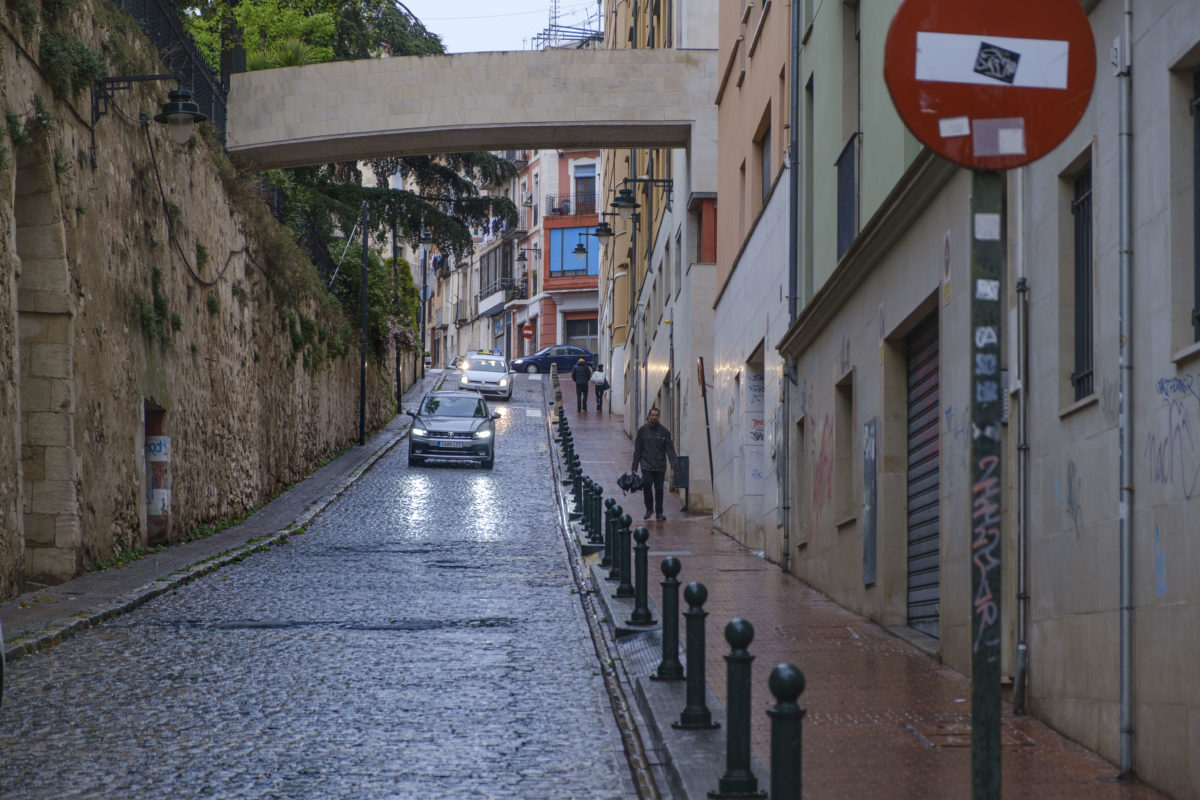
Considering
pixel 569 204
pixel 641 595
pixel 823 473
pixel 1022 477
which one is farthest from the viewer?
pixel 569 204

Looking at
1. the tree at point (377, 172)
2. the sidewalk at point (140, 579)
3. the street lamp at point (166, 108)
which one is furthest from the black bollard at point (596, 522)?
the tree at point (377, 172)

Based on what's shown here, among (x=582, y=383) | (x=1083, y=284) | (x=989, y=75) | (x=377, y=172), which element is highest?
(x=377, y=172)

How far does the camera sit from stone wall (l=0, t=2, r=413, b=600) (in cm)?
1348

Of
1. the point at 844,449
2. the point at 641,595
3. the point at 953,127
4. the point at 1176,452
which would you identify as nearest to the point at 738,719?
the point at 1176,452

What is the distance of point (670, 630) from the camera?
886 cm

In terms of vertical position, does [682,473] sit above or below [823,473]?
below

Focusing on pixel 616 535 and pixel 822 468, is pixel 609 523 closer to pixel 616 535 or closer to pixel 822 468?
pixel 616 535

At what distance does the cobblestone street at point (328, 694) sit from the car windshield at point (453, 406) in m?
16.8

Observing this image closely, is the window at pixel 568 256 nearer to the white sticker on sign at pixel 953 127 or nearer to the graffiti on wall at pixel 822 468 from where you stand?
the graffiti on wall at pixel 822 468

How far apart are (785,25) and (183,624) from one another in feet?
31.9

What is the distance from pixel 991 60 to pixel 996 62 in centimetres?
2

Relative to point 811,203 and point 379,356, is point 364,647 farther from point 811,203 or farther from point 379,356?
point 379,356

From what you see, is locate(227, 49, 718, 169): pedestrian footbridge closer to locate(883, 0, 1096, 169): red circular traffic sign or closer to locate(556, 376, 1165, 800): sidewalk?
locate(556, 376, 1165, 800): sidewalk

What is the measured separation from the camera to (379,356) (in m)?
41.4
